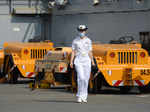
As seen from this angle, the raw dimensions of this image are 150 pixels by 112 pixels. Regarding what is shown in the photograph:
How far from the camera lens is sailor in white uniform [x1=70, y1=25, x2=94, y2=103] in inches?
544

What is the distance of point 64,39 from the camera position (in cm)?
4234

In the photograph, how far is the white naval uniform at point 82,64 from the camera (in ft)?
45.4

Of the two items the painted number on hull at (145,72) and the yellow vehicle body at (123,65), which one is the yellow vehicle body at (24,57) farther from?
the painted number on hull at (145,72)

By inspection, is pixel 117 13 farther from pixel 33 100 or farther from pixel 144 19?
pixel 33 100

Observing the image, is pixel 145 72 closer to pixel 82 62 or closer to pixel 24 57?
pixel 82 62

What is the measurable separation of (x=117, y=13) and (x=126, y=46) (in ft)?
67.7

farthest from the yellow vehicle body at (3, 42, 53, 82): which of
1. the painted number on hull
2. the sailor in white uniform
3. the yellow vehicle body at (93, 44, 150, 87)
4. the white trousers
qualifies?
the white trousers

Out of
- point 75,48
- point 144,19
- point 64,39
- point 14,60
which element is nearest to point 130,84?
point 75,48

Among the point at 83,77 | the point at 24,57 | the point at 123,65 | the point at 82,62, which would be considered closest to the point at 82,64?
the point at 82,62

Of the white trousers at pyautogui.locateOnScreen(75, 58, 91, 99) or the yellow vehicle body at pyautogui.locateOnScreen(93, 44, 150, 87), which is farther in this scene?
the yellow vehicle body at pyautogui.locateOnScreen(93, 44, 150, 87)

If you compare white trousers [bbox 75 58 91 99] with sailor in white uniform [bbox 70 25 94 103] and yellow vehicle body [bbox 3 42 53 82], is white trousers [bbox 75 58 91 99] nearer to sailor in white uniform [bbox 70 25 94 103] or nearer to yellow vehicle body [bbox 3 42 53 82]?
sailor in white uniform [bbox 70 25 94 103]

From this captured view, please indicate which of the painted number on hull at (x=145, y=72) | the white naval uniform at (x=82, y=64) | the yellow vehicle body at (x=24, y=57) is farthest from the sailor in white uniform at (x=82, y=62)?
the yellow vehicle body at (x=24, y=57)

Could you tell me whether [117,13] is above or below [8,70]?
above

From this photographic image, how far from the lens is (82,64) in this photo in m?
14.0
